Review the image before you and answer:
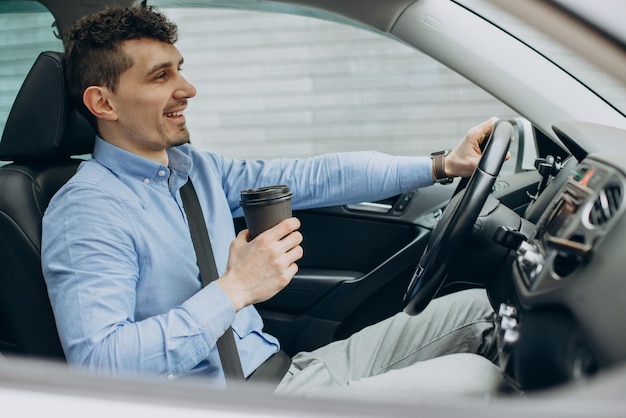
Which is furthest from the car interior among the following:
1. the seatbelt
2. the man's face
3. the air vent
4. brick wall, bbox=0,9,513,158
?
brick wall, bbox=0,9,513,158

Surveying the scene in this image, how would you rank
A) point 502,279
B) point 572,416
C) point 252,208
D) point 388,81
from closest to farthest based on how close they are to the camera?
point 572,416 < point 252,208 < point 502,279 < point 388,81

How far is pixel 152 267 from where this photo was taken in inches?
56.1

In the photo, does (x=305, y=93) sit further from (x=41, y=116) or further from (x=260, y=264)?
(x=260, y=264)

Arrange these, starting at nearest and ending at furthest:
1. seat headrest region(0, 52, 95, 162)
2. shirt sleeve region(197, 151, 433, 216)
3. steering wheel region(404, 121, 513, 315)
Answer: steering wheel region(404, 121, 513, 315) → seat headrest region(0, 52, 95, 162) → shirt sleeve region(197, 151, 433, 216)

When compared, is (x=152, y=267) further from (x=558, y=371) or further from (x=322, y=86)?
(x=322, y=86)

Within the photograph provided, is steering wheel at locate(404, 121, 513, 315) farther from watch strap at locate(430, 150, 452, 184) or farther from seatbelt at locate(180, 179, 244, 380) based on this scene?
seatbelt at locate(180, 179, 244, 380)

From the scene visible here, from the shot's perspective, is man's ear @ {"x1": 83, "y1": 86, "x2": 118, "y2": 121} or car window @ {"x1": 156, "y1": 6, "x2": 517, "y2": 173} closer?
man's ear @ {"x1": 83, "y1": 86, "x2": 118, "y2": 121}

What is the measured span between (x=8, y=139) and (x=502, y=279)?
114 cm

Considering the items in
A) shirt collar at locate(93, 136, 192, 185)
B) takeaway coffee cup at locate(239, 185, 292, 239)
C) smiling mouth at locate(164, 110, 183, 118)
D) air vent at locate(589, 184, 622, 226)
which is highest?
air vent at locate(589, 184, 622, 226)

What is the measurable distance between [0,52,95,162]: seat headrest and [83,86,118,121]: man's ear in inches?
1.8

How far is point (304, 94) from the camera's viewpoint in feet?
12.4

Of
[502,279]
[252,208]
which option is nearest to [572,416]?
[252,208]

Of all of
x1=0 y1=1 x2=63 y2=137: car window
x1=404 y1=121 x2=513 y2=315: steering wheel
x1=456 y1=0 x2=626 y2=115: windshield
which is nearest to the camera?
x1=456 y1=0 x2=626 y2=115: windshield

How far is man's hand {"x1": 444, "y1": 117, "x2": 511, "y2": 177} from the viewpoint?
5.40 ft
